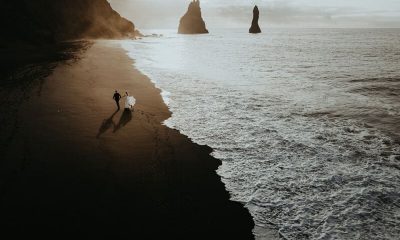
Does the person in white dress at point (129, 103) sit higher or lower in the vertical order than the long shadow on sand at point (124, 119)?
higher

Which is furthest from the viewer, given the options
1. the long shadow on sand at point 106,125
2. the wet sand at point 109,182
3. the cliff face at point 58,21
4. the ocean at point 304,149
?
the cliff face at point 58,21

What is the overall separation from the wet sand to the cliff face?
194 feet

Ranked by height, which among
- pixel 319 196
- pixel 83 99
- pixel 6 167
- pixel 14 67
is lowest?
pixel 319 196

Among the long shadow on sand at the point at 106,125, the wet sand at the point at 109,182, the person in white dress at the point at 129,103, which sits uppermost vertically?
the person in white dress at the point at 129,103

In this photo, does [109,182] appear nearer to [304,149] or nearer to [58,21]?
[304,149]

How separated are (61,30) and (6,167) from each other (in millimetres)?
95773

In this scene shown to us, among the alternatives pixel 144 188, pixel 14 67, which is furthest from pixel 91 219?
pixel 14 67

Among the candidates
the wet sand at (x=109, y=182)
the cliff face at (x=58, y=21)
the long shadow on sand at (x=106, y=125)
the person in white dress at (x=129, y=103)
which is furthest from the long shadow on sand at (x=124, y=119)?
the cliff face at (x=58, y=21)

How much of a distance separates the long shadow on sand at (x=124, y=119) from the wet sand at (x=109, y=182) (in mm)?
56

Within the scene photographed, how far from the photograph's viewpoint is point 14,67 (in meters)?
33.0

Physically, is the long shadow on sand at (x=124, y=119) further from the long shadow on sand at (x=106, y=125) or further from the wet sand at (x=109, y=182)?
the long shadow on sand at (x=106, y=125)

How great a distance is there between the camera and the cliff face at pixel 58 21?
6656 centimetres

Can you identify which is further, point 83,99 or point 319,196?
point 83,99

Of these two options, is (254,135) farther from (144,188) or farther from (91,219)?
(91,219)
